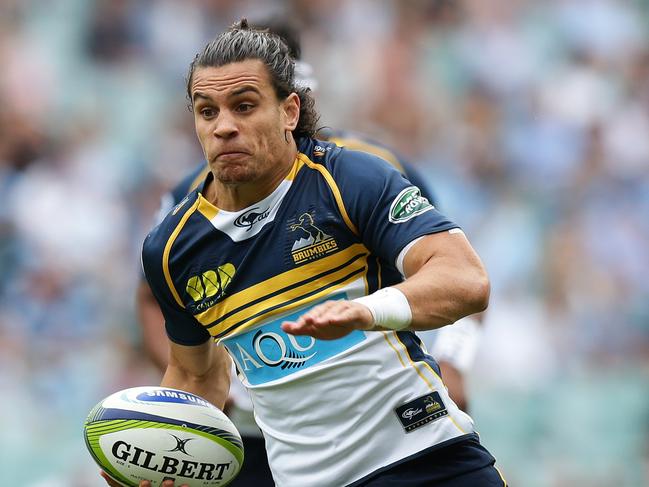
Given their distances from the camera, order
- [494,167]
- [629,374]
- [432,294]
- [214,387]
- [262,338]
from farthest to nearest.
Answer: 1. [494,167]
2. [629,374]
3. [214,387]
4. [262,338]
5. [432,294]

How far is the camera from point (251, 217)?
363 centimetres

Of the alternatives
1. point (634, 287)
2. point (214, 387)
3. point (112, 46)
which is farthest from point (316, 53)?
point (214, 387)

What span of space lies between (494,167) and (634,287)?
1.50 m

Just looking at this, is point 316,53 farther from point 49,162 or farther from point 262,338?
point 262,338

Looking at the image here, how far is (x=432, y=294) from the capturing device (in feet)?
10.1

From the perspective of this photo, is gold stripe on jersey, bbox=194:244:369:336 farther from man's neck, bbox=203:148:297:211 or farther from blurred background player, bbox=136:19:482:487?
blurred background player, bbox=136:19:482:487

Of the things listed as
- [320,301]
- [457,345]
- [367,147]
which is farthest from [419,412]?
[367,147]

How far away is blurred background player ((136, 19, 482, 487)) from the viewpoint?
184 inches

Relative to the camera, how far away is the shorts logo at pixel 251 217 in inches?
143

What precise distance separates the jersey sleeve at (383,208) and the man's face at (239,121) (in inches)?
9.9

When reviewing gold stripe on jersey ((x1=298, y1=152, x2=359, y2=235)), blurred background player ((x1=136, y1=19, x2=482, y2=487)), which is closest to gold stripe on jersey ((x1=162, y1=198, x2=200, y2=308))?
gold stripe on jersey ((x1=298, y1=152, x2=359, y2=235))

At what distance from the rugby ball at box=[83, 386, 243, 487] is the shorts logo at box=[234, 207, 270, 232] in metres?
0.67

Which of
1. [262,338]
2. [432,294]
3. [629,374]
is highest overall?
[629,374]

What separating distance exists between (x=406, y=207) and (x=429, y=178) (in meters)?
5.76
